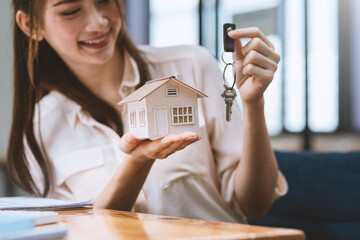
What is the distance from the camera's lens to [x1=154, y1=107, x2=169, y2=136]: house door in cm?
83

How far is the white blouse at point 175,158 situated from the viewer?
1307 mm

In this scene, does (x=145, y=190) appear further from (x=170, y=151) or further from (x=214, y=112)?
(x=170, y=151)

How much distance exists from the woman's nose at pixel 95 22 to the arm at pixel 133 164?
1.31 ft

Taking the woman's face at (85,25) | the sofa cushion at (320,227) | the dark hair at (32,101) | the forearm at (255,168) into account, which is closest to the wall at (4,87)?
the dark hair at (32,101)

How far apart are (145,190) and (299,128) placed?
3.13 meters

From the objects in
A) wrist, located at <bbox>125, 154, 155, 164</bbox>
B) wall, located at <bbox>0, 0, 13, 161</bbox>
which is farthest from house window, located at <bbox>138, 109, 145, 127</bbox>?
wall, located at <bbox>0, 0, 13, 161</bbox>

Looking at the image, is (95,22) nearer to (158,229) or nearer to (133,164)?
(133,164)

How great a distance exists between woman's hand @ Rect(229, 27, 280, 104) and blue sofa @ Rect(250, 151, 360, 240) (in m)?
0.64

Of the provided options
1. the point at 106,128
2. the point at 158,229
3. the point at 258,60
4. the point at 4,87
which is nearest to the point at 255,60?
the point at 258,60

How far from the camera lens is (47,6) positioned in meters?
1.27

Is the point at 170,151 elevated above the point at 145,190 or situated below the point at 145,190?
above

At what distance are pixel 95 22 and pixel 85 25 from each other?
49 mm

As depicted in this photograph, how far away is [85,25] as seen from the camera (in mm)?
1246

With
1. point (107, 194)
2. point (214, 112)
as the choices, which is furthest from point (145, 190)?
point (214, 112)
